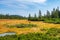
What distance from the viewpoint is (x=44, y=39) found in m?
15.4

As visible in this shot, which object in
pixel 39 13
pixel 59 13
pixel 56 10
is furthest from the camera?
pixel 39 13

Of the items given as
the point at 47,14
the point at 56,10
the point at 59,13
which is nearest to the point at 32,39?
the point at 59,13

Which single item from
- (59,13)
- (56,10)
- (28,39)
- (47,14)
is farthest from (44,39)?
(47,14)

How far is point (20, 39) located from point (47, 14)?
66684 millimetres

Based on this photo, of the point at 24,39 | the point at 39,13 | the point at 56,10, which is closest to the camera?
the point at 24,39

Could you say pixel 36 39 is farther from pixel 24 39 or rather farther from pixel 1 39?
pixel 1 39

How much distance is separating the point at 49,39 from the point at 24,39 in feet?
8.38

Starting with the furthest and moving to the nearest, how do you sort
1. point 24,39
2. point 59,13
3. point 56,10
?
1. point 56,10
2. point 59,13
3. point 24,39

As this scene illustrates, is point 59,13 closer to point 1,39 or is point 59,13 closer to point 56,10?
point 56,10

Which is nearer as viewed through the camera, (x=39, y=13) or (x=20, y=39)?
(x=20, y=39)

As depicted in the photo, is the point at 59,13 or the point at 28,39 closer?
the point at 28,39

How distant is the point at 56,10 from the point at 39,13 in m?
9.63

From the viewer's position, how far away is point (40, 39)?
15219mm

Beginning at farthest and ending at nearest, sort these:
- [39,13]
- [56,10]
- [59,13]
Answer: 1. [39,13]
2. [56,10]
3. [59,13]
